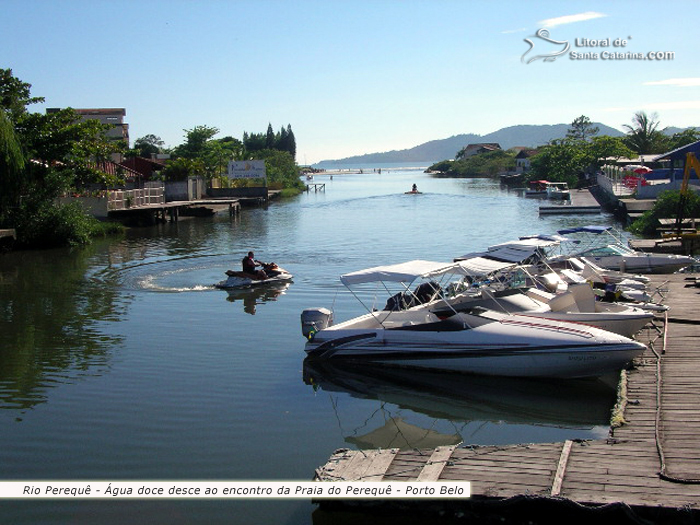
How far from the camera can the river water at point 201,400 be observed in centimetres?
1220

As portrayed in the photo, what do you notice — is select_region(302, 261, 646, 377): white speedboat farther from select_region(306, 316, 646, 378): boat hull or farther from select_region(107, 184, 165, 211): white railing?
select_region(107, 184, 165, 211): white railing

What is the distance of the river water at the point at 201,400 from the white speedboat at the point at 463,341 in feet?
1.42

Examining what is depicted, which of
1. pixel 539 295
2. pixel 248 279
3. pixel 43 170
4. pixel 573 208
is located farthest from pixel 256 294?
pixel 573 208

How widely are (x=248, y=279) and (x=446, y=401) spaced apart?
48.2 ft

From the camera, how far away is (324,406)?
1552 centimetres

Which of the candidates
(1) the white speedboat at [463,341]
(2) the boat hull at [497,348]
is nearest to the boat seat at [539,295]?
(1) the white speedboat at [463,341]

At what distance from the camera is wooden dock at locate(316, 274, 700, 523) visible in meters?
9.07

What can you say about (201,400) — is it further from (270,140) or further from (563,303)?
(270,140)

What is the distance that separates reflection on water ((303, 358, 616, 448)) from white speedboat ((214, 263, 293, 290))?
11.1m

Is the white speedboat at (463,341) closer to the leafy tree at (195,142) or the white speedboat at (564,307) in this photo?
the white speedboat at (564,307)

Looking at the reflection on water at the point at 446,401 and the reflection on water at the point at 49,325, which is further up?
the reflection on water at the point at 49,325

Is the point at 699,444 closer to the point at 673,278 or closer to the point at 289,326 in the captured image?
the point at 289,326

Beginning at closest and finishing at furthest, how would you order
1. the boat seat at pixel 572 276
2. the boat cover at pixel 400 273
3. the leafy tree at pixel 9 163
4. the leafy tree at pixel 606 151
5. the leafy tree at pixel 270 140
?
1. the boat cover at pixel 400 273
2. the boat seat at pixel 572 276
3. the leafy tree at pixel 9 163
4. the leafy tree at pixel 606 151
5. the leafy tree at pixel 270 140

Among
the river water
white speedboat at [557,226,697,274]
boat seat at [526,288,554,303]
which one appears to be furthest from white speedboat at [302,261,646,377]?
white speedboat at [557,226,697,274]
